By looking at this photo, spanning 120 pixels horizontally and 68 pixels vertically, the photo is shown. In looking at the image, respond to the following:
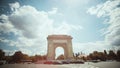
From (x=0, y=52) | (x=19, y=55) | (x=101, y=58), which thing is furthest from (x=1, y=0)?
(x=101, y=58)

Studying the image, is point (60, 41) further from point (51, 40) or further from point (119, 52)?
point (119, 52)

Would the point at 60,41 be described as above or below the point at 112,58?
above

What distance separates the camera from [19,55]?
104 feet

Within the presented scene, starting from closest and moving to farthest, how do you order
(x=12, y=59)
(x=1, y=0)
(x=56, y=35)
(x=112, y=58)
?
1. (x=1, y=0)
2. (x=56, y=35)
3. (x=12, y=59)
4. (x=112, y=58)

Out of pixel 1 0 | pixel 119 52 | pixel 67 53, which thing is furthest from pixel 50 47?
pixel 119 52

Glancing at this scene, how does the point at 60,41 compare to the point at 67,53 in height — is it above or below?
above

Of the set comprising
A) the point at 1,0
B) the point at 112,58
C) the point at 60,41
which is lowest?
the point at 112,58

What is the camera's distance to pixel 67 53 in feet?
74.8

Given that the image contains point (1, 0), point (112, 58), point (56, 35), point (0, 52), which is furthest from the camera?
point (112, 58)

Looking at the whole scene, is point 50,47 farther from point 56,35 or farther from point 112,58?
point 112,58

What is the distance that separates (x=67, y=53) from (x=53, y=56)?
A: 215 centimetres

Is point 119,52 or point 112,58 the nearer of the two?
point 119,52

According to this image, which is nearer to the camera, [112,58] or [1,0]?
[1,0]

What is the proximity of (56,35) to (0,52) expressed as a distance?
34.2ft
